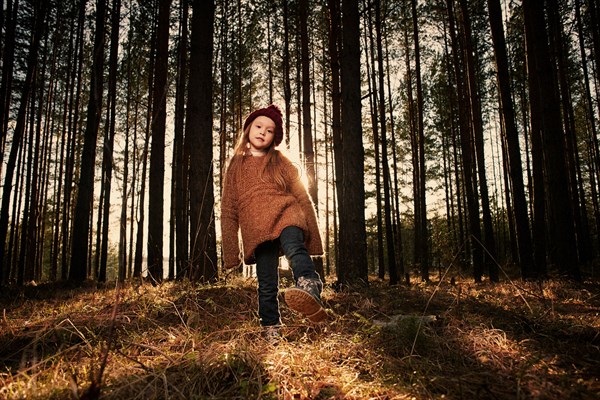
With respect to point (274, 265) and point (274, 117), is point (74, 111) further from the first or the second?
point (274, 265)

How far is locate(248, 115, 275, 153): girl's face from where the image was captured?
9.45 ft

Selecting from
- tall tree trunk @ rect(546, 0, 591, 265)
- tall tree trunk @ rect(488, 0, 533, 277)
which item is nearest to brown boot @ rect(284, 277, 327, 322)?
tall tree trunk @ rect(488, 0, 533, 277)

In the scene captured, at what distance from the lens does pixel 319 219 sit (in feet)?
18.2

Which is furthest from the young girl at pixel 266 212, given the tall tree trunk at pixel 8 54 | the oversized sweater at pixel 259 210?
the tall tree trunk at pixel 8 54

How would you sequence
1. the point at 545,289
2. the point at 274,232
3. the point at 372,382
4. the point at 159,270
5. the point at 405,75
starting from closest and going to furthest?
the point at 372,382 < the point at 274,232 < the point at 545,289 < the point at 159,270 < the point at 405,75

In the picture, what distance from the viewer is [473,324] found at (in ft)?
9.50

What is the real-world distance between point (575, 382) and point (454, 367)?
0.51 m

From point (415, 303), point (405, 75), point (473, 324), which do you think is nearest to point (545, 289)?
point (415, 303)

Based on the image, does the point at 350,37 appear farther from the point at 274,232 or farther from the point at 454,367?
the point at 454,367

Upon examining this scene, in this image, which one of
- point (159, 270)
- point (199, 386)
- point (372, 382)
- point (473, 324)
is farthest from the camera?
point (159, 270)

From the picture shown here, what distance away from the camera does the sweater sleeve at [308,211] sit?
2.71 meters

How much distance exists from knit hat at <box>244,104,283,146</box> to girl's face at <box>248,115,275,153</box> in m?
0.04

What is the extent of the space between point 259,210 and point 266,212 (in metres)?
0.06

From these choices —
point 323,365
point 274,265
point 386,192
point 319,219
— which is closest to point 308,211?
point 274,265
